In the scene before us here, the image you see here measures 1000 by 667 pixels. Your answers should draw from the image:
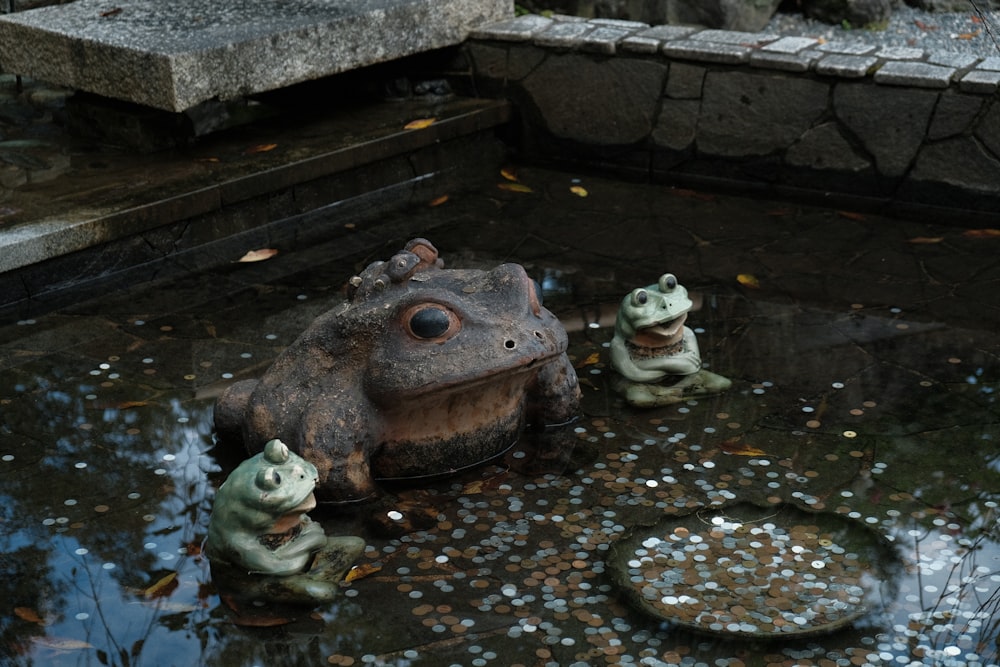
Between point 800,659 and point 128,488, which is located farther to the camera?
point 128,488

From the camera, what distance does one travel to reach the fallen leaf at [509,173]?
23.4 ft

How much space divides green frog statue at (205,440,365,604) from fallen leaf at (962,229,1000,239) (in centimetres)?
384

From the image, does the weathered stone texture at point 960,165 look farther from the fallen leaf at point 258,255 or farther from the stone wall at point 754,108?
the fallen leaf at point 258,255

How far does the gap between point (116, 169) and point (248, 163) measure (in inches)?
25.1

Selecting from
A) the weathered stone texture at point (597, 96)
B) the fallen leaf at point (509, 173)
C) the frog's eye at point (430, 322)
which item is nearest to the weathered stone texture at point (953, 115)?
the weathered stone texture at point (597, 96)

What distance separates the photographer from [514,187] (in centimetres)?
697

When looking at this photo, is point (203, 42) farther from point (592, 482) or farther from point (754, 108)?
point (592, 482)

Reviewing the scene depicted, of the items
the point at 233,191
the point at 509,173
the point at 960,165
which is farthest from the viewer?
the point at 509,173

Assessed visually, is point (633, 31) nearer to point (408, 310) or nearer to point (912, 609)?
point (408, 310)

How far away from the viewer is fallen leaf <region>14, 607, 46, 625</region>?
351 centimetres

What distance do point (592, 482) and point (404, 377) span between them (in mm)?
737

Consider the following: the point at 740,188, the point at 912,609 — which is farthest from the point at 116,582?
the point at 740,188

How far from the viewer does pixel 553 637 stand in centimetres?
342

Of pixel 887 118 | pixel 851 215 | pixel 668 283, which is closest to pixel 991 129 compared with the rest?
pixel 887 118
